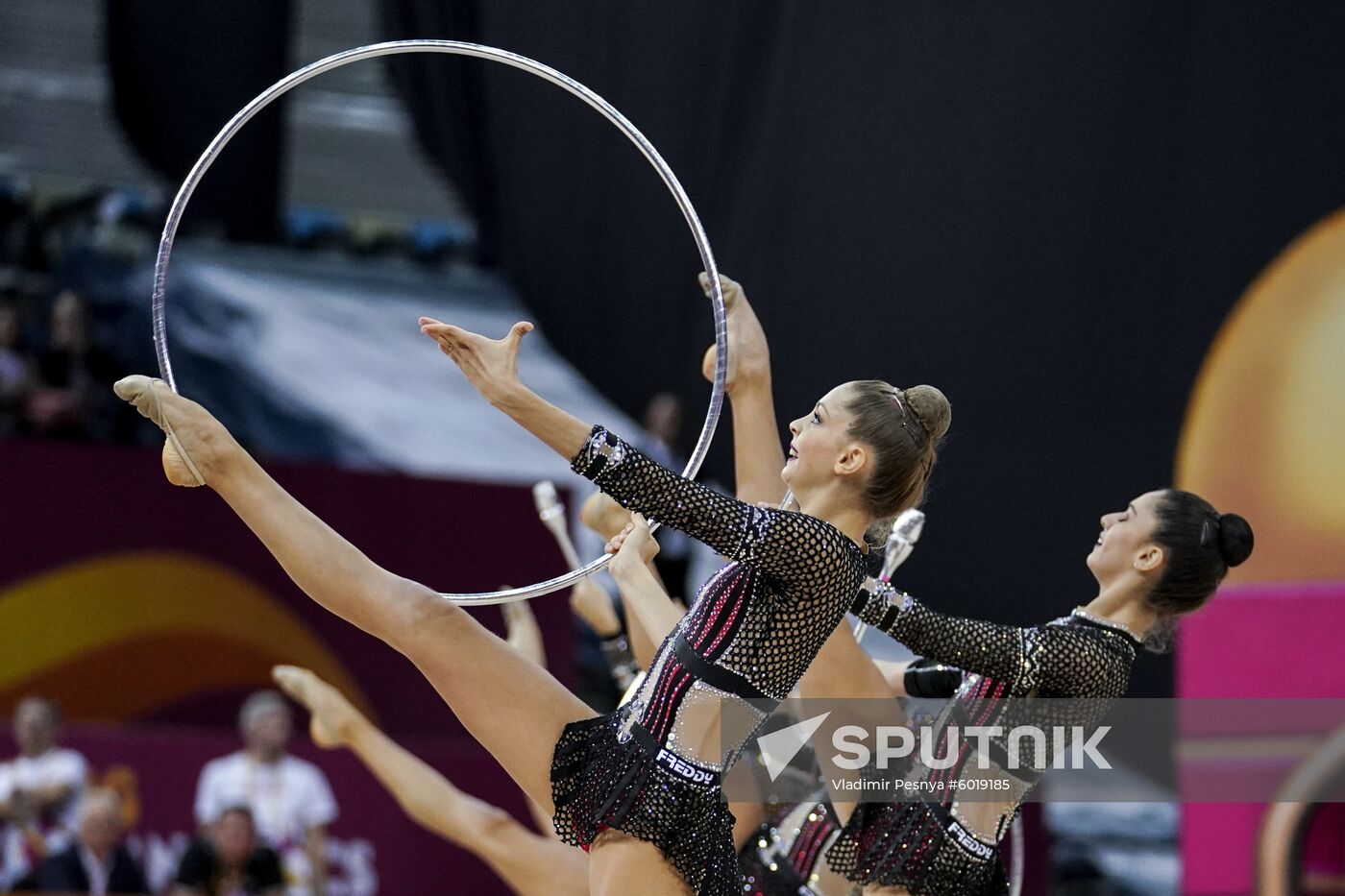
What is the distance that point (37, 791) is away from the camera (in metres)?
5.54

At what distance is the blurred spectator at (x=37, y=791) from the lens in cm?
545

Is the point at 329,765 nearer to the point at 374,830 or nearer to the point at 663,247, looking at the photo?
the point at 374,830

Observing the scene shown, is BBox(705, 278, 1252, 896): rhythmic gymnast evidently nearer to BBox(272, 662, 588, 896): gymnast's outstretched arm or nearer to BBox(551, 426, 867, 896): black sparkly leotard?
BBox(551, 426, 867, 896): black sparkly leotard

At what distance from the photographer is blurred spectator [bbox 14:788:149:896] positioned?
541 centimetres

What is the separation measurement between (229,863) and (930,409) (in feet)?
12.3

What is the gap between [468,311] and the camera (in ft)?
32.8

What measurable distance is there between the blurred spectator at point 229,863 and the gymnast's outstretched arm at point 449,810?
1.74 m

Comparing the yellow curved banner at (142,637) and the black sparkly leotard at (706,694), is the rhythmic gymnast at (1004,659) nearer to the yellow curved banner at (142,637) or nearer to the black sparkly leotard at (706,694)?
the black sparkly leotard at (706,694)

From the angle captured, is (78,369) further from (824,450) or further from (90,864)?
(824,450)

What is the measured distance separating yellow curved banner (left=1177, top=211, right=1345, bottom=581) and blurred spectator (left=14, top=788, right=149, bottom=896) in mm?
3857

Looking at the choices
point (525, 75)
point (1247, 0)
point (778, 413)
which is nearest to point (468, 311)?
point (525, 75)

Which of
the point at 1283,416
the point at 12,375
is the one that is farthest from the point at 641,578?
the point at 12,375

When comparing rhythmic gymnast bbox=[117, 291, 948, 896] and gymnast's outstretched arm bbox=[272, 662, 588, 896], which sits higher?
rhythmic gymnast bbox=[117, 291, 948, 896]

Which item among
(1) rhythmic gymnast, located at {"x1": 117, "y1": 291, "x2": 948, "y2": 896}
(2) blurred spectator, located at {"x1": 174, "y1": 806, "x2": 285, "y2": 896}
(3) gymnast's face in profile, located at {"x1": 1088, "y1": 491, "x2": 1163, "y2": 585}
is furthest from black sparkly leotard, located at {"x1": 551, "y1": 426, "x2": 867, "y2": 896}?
(2) blurred spectator, located at {"x1": 174, "y1": 806, "x2": 285, "y2": 896}
